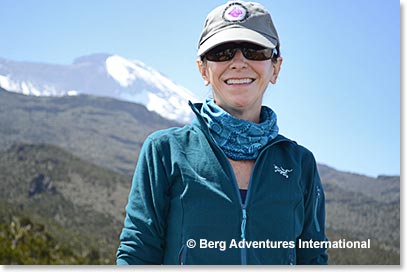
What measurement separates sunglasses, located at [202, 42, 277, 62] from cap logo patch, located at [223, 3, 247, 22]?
0.28ft

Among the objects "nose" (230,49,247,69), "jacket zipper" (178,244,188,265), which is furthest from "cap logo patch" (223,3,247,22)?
"jacket zipper" (178,244,188,265)

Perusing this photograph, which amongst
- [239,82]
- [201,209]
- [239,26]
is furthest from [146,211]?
[239,26]

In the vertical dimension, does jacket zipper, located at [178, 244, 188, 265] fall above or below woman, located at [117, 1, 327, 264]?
below

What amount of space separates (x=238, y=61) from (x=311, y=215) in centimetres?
61

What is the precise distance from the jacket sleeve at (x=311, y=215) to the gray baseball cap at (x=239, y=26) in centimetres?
48

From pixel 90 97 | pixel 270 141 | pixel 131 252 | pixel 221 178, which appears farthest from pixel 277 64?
pixel 90 97

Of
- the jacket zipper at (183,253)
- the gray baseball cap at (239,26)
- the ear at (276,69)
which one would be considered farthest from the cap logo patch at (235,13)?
the jacket zipper at (183,253)

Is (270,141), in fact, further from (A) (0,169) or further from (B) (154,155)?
(A) (0,169)

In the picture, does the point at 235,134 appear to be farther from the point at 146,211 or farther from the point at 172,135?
the point at 146,211

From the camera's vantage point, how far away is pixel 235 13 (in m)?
1.94

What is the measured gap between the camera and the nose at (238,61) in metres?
1.97

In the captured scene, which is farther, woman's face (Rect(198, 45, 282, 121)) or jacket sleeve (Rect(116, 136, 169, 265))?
woman's face (Rect(198, 45, 282, 121))

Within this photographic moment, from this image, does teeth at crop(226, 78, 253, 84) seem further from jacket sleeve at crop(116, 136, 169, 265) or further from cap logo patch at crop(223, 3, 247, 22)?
jacket sleeve at crop(116, 136, 169, 265)

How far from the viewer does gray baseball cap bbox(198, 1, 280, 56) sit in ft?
6.30
